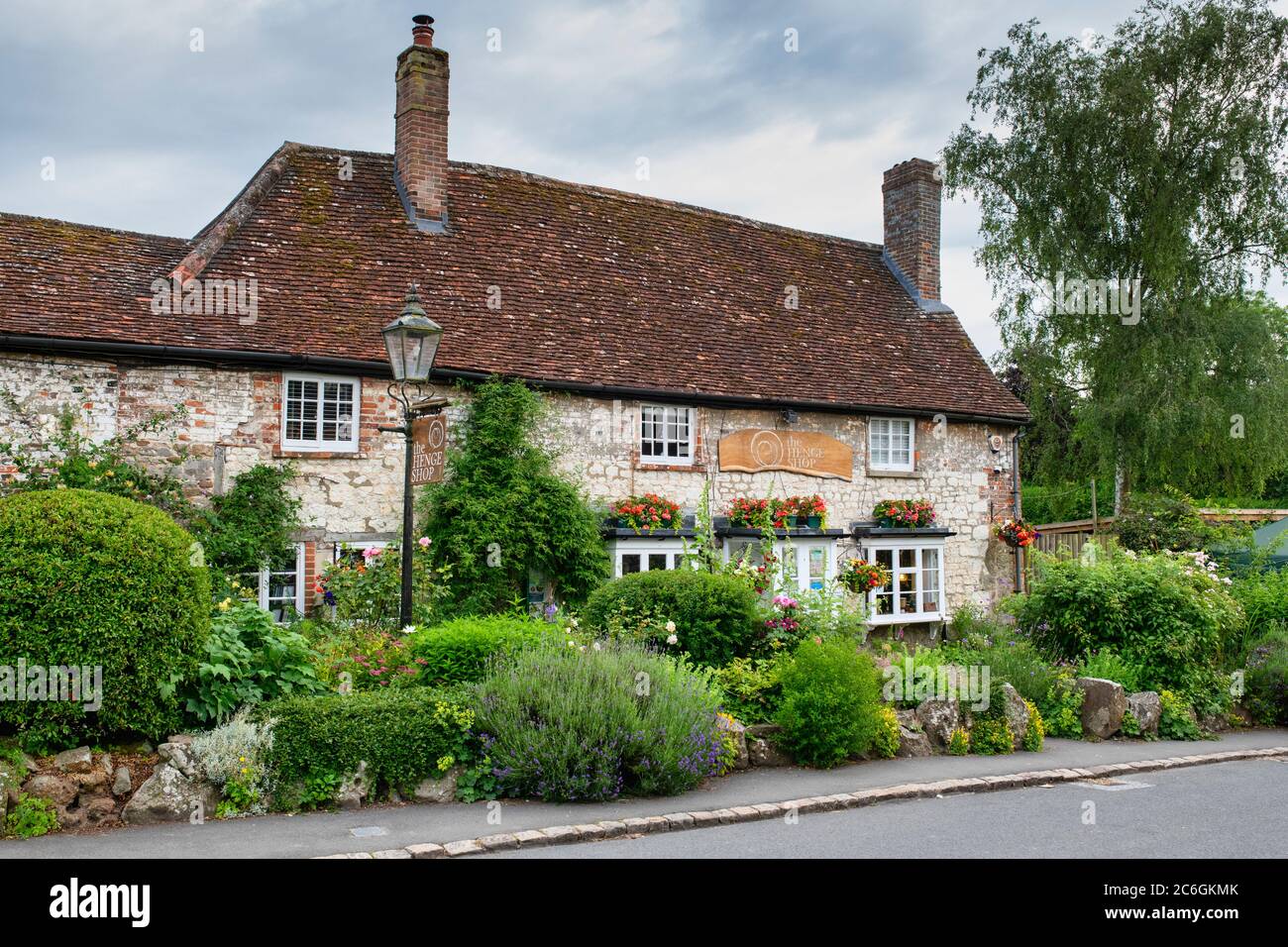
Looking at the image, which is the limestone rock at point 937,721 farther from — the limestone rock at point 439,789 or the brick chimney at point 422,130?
the brick chimney at point 422,130

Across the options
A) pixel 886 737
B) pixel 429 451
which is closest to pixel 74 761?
pixel 429 451

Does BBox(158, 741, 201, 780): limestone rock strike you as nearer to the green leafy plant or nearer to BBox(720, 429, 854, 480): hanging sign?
the green leafy plant

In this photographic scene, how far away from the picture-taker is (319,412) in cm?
1452

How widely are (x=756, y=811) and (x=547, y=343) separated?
965cm

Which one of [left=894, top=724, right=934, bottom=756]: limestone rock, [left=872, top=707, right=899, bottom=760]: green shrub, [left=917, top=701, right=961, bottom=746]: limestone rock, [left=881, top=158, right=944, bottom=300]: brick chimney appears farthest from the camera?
[left=881, top=158, right=944, bottom=300]: brick chimney

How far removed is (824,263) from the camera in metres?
22.3

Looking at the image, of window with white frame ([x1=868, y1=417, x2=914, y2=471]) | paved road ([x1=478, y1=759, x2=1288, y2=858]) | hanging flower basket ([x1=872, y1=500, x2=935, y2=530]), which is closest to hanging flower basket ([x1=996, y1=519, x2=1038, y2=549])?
hanging flower basket ([x1=872, y1=500, x2=935, y2=530])

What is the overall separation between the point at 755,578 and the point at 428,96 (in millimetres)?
9671

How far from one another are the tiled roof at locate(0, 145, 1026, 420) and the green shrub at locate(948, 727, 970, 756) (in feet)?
24.7

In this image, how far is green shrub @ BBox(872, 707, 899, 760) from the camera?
10.3 metres

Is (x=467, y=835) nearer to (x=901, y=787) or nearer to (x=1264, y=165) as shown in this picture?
(x=901, y=787)

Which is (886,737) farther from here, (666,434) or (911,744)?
(666,434)

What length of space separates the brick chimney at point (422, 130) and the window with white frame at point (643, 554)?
6014 millimetres

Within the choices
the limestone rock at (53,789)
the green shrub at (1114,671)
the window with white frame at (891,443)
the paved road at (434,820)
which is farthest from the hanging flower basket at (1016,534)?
the limestone rock at (53,789)
